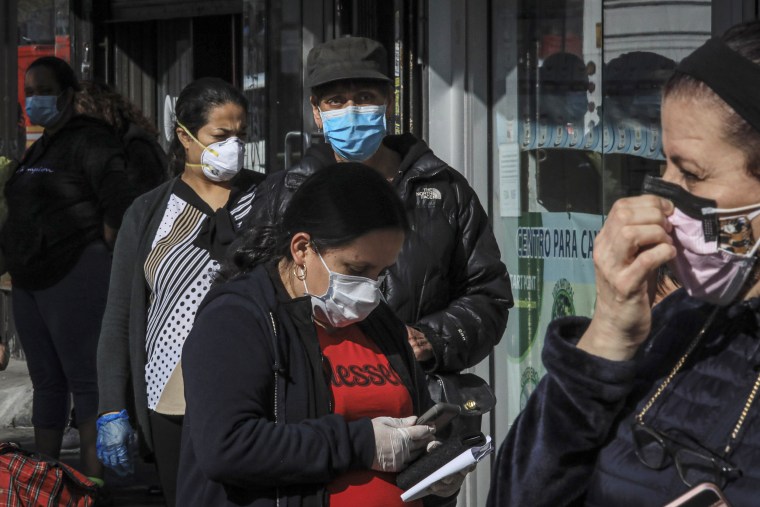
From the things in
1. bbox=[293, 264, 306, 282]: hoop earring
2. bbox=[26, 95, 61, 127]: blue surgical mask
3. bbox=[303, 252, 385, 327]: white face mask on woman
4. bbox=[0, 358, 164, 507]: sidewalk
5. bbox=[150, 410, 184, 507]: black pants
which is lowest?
bbox=[0, 358, 164, 507]: sidewalk

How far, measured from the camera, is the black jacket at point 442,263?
3729mm

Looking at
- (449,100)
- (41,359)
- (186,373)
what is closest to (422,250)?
(186,373)

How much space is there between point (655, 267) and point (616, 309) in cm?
8

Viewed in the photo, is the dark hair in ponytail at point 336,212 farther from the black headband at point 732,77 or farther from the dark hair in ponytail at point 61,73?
the dark hair in ponytail at point 61,73

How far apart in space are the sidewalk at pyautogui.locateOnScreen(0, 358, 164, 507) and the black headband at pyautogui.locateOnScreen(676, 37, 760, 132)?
17.4 feet

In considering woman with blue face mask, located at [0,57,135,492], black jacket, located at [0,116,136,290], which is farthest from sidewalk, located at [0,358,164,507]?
black jacket, located at [0,116,136,290]

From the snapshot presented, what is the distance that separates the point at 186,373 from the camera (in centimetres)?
283

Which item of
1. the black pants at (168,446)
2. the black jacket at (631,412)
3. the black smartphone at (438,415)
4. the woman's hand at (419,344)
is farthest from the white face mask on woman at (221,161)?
the black jacket at (631,412)

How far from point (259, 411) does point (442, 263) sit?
1.15 metres

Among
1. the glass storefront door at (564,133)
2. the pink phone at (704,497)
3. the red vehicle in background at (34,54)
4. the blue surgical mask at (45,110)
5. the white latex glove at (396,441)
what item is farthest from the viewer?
the red vehicle in background at (34,54)

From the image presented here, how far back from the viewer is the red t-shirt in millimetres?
2855

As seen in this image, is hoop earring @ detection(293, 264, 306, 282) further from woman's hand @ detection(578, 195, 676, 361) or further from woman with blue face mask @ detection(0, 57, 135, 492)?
woman with blue face mask @ detection(0, 57, 135, 492)

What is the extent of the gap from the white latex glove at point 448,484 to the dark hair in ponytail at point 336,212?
603 mm

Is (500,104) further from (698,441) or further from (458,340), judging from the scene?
(698,441)
